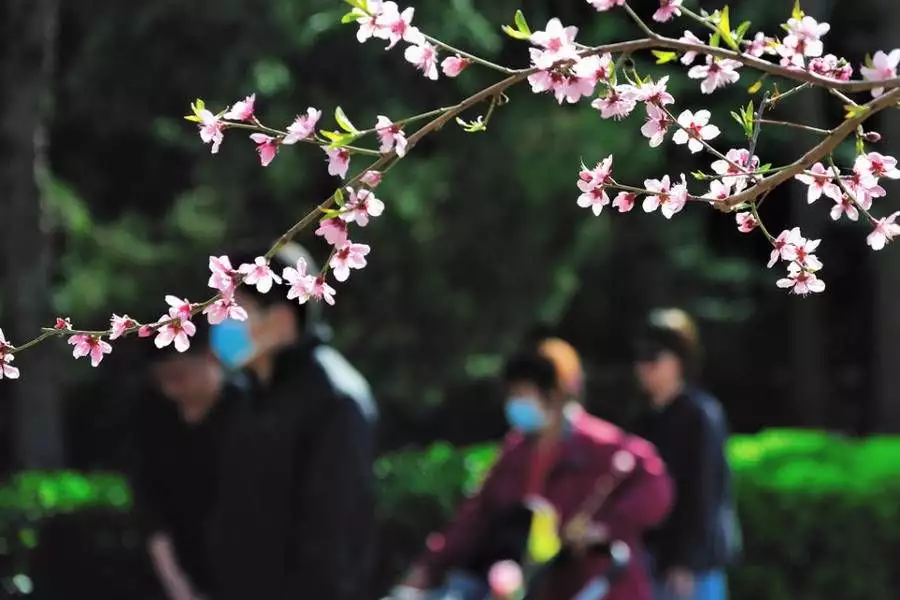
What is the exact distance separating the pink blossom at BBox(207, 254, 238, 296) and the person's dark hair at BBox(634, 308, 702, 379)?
13.8 ft

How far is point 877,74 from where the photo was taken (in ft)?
7.57

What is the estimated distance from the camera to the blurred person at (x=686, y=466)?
6488 millimetres

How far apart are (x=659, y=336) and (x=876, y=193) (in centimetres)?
386

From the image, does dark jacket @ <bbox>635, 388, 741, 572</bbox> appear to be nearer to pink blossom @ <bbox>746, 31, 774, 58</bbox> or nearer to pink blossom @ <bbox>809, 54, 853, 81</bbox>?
pink blossom @ <bbox>809, 54, 853, 81</bbox>

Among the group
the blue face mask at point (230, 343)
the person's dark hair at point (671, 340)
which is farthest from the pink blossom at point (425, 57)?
the person's dark hair at point (671, 340)

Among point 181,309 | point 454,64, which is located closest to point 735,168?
point 454,64

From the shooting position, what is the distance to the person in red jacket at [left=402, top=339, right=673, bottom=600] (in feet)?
18.3

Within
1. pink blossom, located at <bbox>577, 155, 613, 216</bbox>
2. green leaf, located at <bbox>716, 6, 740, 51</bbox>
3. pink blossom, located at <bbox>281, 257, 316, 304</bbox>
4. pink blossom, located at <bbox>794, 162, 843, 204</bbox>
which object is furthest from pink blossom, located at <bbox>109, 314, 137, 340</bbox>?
pink blossom, located at <bbox>794, 162, 843, 204</bbox>

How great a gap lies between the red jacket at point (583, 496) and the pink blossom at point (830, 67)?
2.96m

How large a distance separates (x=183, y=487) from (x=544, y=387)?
1.22m

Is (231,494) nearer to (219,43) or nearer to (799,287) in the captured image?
(799,287)

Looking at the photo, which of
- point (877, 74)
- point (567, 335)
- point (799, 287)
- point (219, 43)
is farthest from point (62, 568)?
point (567, 335)

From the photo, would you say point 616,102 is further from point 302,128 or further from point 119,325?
point 119,325

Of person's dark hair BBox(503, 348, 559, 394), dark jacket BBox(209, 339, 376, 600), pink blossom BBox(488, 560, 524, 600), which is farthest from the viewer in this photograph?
person's dark hair BBox(503, 348, 559, 394)
